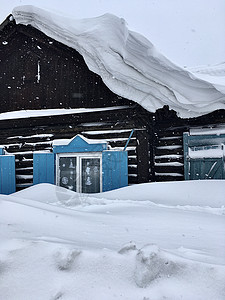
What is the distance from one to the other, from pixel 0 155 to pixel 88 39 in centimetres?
354

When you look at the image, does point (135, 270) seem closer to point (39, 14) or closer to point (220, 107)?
point (220, 107)

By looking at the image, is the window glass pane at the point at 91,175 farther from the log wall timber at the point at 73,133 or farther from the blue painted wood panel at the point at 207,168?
the blue painted wood panel at the point at 207,168

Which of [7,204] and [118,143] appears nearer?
[7,204]

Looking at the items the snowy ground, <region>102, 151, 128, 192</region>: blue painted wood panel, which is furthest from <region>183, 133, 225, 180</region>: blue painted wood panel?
the snowy ground

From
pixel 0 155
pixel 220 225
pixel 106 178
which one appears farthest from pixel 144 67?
pixel 0 155

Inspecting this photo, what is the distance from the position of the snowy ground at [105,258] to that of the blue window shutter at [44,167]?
327cm

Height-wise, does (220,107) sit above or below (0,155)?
above

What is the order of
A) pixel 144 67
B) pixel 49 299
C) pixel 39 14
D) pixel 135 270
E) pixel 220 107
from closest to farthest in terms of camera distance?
pixel 49 299
pixel 135 270
pixel 220 107
pixel 144 67
pixel 39 14

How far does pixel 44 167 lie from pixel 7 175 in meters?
1.11

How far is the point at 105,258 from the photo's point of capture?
1.21 meters

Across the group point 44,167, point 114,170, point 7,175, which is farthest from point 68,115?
point 7,175

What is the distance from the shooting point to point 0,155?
573 centimetres

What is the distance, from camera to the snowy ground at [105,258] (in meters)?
1.03

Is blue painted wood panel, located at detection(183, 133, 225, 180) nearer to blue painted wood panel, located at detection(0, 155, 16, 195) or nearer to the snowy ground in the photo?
the snowy ground
